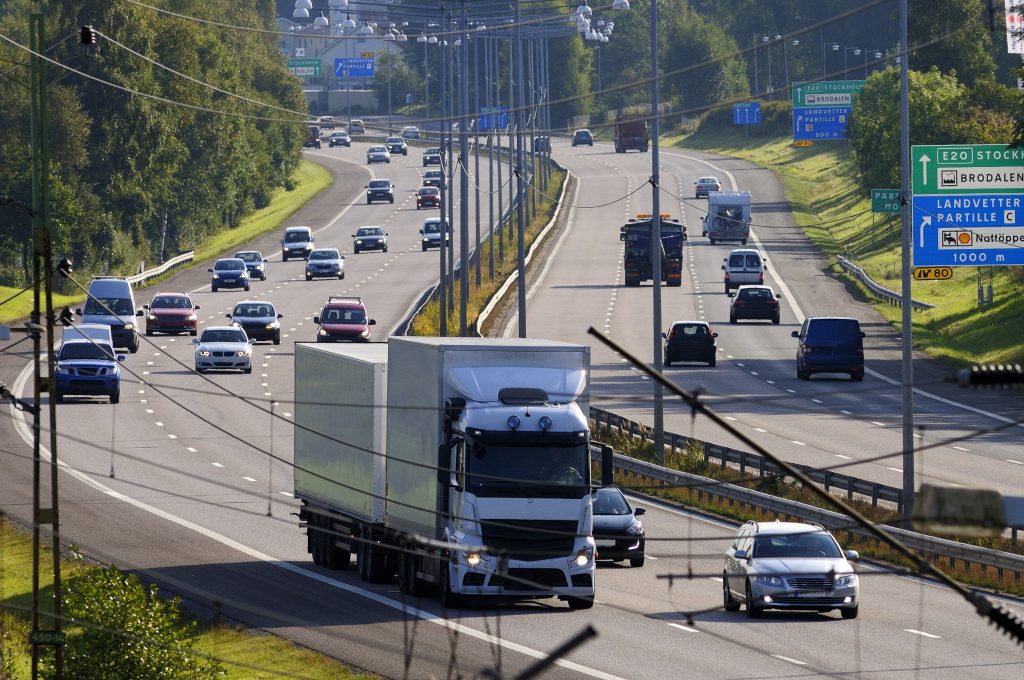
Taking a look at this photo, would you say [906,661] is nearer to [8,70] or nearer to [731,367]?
[731,367]

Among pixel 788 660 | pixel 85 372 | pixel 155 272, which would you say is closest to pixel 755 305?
pixel 85 372

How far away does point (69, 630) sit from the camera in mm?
26531

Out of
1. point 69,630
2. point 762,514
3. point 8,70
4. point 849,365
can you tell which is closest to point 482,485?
point 69,630

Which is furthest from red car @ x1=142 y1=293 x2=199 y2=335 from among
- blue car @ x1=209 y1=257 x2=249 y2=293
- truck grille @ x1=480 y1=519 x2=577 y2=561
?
truck grille @ x1=480 y1=519 x2=577 y2=561

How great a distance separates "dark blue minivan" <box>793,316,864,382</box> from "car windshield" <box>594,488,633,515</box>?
76.1ft

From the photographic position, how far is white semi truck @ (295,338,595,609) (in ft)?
79.1

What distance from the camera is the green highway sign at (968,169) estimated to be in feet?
157

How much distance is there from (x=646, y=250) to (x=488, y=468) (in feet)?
189

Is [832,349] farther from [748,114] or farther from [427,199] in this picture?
[748,114]

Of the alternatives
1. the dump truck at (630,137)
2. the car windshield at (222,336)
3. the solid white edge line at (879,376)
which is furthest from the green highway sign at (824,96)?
the dump truck at (630,137)

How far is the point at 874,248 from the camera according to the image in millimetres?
96688

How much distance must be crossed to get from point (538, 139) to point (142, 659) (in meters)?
106

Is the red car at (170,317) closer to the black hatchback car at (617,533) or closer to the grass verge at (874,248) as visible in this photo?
the grass verge at (874,248)

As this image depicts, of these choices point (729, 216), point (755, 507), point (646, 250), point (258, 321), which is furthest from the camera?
point (729, 216)
